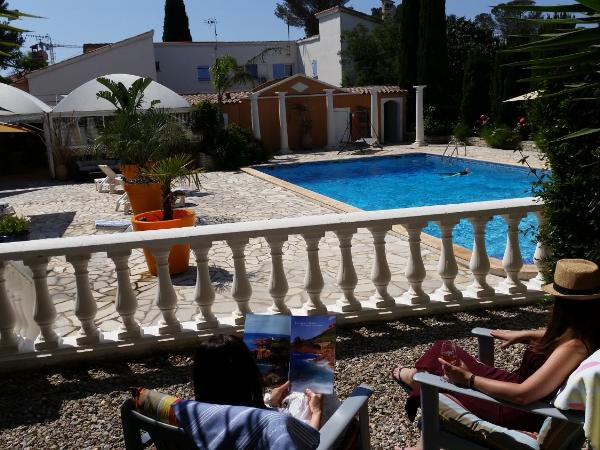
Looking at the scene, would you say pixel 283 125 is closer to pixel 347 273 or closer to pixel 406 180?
pixel 406 180

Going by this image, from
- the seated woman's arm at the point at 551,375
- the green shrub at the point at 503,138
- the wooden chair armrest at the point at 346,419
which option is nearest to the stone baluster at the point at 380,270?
the wooden chair armrest at the point at 346,419

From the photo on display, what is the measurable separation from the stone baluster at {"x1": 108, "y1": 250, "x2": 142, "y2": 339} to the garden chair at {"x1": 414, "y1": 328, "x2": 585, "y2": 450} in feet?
7.73

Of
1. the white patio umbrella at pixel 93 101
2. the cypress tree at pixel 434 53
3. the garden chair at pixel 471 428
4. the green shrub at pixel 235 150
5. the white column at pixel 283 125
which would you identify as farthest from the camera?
the cypress tree at pixel 434 53

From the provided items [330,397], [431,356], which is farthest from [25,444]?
[431,356]

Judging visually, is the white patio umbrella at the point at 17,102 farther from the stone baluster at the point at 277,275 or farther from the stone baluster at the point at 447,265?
the stone baluster at the point at 447,265

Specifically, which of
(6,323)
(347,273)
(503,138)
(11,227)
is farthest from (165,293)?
(503,138)

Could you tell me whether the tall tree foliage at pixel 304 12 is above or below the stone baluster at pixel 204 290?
above

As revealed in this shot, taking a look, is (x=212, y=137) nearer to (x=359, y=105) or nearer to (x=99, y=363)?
(x=359, y=105)

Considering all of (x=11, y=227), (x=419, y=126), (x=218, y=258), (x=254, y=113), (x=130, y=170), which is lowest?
(x=218, y=258)

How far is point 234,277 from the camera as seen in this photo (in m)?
4.14

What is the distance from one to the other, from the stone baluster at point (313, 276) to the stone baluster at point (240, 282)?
0.47 m

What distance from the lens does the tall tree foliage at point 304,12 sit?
Result: 4628 cm

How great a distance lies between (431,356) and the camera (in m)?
2.74

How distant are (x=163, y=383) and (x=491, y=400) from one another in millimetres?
2315
